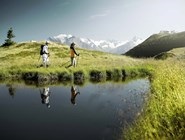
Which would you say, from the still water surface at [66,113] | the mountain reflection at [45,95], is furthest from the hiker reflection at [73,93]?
the mountain reflection at [45,95]

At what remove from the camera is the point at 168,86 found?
1430 cm

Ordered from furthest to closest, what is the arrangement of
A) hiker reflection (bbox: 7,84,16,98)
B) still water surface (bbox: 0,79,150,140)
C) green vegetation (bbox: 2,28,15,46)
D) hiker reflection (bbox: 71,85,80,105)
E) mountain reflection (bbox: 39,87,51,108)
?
green vegetation (bbox: 2,28,15,46), hiker reflection (bbox: 7,84,16,98), hiker reflection (bbox: 71,85,80,105), mountain reflection (bbox: 39,87,51,108), still water surface (bbox: 0,79,150,140)

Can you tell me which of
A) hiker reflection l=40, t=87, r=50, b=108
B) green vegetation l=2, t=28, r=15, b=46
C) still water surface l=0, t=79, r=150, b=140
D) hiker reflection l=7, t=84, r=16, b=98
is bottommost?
still water surface l=0, t=79, r=150, b=140

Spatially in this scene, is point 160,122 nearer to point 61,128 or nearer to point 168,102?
point 168,102

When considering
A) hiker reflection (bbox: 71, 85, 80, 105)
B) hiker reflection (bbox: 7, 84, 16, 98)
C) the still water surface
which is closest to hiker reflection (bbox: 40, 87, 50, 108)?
the still water surface

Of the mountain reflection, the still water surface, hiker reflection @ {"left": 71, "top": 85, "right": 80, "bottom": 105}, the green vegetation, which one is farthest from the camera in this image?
the green vegetation

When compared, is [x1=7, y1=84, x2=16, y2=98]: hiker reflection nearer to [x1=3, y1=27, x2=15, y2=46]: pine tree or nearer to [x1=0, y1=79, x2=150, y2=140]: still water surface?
[x1=0, y1=79, x2=150, y2=140]: still water surface

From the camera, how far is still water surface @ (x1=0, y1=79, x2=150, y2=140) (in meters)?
14.0

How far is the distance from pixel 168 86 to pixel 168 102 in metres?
3.20

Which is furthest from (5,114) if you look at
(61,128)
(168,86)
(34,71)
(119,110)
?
(34,71)

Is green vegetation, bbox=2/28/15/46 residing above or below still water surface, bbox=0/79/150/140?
above

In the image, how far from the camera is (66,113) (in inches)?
711

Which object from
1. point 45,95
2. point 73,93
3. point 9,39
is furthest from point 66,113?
point 9,39

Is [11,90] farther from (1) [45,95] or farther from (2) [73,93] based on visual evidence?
(2) [73,93]
